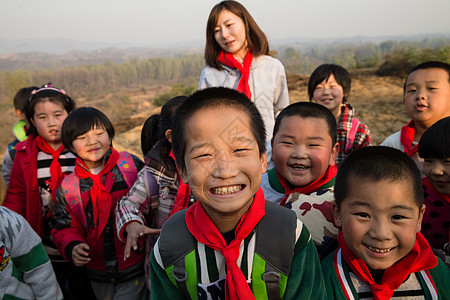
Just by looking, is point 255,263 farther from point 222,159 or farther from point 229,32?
point 229,32

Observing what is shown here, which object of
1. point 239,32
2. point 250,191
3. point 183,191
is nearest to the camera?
point 250,191

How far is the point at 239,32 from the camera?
112 inches

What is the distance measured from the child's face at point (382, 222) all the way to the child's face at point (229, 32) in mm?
1984

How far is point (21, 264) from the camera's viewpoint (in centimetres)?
179

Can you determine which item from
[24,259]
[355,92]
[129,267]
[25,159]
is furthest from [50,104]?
[355,92]

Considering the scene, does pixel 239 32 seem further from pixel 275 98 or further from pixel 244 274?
pixel 244 274

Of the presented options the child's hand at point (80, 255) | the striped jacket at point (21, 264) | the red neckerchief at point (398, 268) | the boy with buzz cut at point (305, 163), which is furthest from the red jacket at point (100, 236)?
the red neckerchief at point (398, 268)

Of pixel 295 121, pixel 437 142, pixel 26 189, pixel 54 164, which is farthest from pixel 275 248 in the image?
pixel 26 189

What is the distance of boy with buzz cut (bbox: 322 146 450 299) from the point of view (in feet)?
4.23

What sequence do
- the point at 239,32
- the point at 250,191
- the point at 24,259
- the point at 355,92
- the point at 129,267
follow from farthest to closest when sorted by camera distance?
the point at 355,92 → the point at 239,32 → the point at 129,267 → the point at 24,259 → the point at 250,191

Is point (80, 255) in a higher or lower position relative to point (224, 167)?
lower

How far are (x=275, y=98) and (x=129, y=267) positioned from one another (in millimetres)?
2038

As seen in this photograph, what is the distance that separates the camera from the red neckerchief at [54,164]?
2547mm

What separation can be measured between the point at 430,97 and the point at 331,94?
3.24ft
